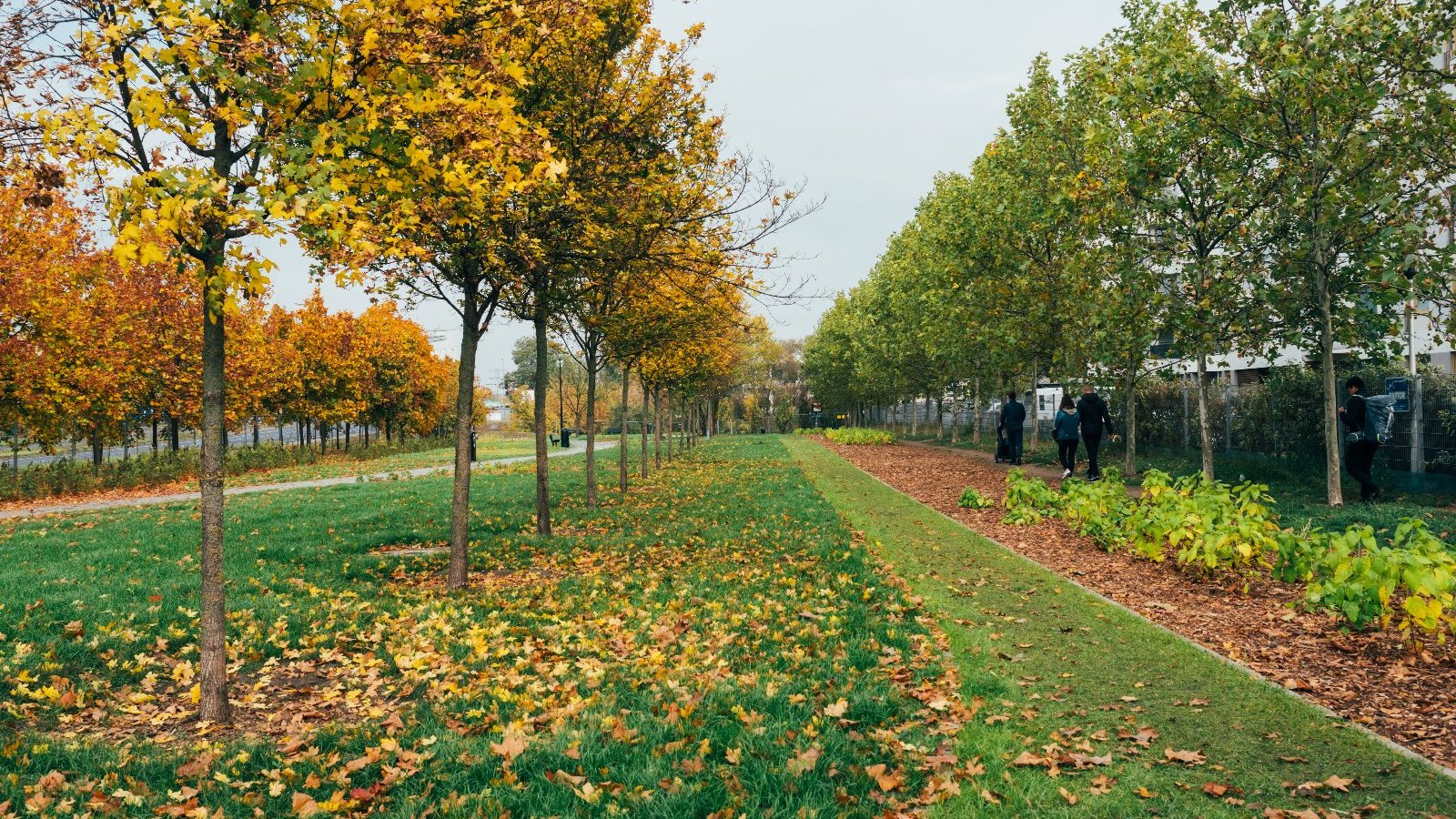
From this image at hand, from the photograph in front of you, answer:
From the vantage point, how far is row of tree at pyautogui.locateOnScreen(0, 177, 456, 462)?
1833cm

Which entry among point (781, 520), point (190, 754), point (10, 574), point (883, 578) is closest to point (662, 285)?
point (781, 520)

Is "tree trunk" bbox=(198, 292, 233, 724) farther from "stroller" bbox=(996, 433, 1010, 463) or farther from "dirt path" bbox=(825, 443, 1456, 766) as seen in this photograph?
"stroller" bbox=(996, 433, 1010, 463)

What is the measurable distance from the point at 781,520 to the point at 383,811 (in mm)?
9487

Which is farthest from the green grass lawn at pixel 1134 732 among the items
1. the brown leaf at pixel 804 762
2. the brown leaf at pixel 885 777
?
the brown leaf at pixel 804 762

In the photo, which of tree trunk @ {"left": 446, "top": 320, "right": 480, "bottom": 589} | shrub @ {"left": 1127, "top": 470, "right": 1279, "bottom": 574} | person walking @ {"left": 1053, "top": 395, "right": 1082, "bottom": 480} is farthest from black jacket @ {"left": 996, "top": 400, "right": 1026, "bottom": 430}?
tree trunk @ {"left": 446, "top": 320, "right": 480, "bottom": 589}

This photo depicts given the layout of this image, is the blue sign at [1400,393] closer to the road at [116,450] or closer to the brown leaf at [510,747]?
the brown leaf at [510,747]

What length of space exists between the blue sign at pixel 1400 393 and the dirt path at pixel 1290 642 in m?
7.44

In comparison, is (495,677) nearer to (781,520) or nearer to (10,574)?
(10,574)

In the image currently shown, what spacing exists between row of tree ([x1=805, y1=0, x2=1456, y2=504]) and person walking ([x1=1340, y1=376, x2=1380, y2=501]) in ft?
1.12

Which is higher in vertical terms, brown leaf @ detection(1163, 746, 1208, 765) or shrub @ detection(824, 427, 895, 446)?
shrub @ detection(824, 427, 895, 446)

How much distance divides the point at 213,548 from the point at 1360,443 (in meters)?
15.2

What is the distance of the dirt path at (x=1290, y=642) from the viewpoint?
468 cm

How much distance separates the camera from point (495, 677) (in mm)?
5359

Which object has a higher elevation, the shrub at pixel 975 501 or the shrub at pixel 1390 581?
the shrub at pixel 1390 581
